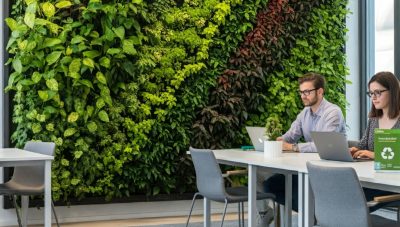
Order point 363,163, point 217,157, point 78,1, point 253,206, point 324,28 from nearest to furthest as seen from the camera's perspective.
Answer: point 363,163
point 253,206
point 217,157
point 78,1
point 324,28

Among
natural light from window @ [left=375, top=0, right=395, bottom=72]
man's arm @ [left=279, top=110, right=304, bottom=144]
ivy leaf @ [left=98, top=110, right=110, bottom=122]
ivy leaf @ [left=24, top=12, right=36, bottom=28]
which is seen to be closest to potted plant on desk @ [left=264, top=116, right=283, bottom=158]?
man's arm @ [left=279, top=110, right=304, bottom=144]

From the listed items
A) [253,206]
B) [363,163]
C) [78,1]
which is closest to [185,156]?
[78,1]

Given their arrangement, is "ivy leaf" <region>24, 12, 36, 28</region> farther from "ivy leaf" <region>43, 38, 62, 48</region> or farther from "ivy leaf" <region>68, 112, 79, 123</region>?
"ivy leaf" <region>68, 112, 79, 123</region>

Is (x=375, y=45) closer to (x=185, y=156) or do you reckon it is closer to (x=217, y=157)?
(x=185, y=156)

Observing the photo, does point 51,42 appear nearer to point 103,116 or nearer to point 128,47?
point 128,47

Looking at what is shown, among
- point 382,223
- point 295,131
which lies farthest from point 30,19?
point 382,223

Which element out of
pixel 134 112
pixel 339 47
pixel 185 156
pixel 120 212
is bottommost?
pixel 120 212

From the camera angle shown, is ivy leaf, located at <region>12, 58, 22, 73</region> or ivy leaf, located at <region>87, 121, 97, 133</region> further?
ivy leaf, located at <region>87, 121, 97, 133</region>

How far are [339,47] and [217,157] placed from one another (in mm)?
3389

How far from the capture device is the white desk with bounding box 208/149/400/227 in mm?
2936

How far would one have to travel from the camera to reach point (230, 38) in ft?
22.3

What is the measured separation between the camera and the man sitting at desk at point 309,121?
185 inches

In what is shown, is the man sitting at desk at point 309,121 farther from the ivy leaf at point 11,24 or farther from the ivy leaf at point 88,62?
the ivy leaf at point 11,24

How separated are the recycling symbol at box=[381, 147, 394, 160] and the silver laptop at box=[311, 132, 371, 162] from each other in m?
0.39
